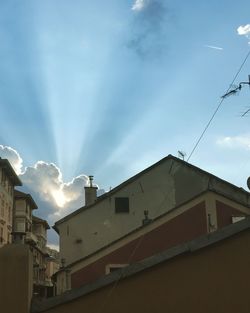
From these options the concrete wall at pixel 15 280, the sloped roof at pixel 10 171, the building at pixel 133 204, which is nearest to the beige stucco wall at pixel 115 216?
the building at pixel 133 204

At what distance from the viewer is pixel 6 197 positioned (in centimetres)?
6569

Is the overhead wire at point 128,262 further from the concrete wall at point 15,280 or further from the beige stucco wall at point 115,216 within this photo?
the concrete wall at point 15,280

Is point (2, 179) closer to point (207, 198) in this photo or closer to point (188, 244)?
point (207, 198)

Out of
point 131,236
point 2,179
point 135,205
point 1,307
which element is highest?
point 2,179

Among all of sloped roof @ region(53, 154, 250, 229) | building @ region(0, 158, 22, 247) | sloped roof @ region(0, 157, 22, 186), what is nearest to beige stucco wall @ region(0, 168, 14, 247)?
building @ region(0, 158, 22, 247)

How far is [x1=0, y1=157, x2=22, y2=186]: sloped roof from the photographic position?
211 ft

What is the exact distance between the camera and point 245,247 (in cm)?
787

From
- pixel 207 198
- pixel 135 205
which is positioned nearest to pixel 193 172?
pixel 135 205

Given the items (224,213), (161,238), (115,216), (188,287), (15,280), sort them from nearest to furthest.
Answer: (15,280) → (188,287) → (161,238) → (224,213) → (115,216)

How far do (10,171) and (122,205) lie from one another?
40675 millimetres

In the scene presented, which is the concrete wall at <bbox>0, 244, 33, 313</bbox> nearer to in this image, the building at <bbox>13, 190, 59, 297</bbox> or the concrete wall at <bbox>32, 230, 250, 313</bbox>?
the concrete wall at <bbox>32, 230, 250, 313</bbox>

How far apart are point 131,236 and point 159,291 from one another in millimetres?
12687

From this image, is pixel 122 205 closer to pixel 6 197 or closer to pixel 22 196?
pixel 6 197

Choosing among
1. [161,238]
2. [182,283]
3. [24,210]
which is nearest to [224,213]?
[161,238]
